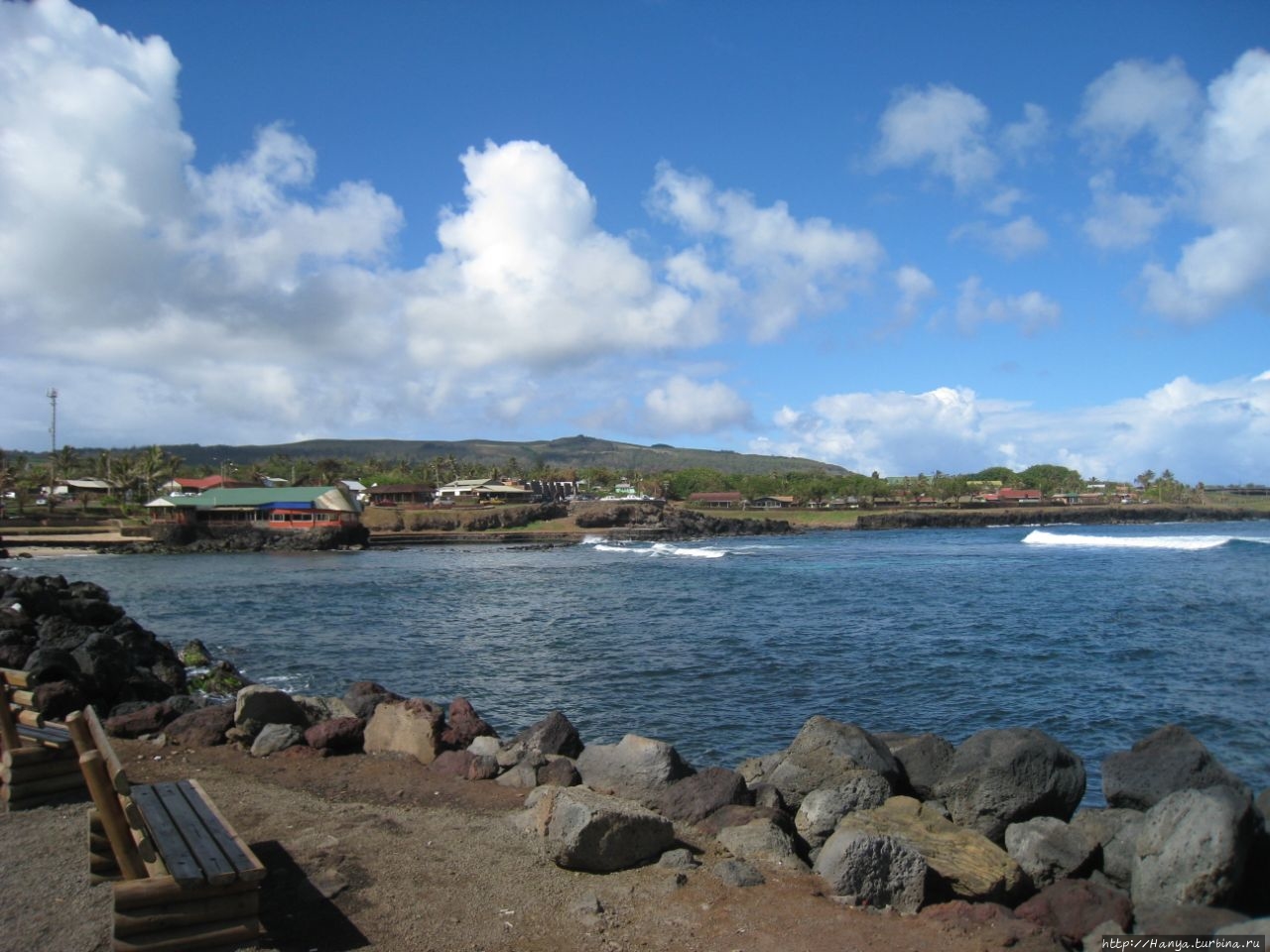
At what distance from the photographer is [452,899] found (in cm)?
709

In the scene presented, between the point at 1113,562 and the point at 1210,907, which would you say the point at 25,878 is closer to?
the point at 1210,907

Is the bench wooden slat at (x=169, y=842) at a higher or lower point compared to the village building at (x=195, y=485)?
lower

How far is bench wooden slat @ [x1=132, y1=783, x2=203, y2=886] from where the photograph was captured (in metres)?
5.79

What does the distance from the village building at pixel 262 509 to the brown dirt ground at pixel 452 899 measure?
77118 millimetres

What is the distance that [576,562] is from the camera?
66312 mm

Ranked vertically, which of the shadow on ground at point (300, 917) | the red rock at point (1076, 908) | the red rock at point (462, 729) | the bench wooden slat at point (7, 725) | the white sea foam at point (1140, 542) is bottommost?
the white sea foam at point (1140, 542)

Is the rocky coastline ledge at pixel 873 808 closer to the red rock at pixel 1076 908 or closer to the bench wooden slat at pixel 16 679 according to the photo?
the red rock at pixel 1076 908

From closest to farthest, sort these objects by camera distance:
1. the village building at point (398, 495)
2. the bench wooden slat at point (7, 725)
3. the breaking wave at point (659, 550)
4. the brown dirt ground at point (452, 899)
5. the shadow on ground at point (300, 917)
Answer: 1. the shadow on ground at point (300, 917)
2. the brown dirt ground at point (452, 899)
3. the bench wooden slat at point (7, 725)
4. the breaking wave at point (659, 550)
5. the village building at point (398, 495)

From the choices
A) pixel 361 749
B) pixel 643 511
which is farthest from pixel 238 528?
pixel 361 749

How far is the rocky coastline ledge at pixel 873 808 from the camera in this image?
24.3 ft

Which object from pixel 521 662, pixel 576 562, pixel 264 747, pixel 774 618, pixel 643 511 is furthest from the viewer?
pixel 643 511

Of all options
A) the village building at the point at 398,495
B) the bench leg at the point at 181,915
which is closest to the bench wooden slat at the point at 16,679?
the bench leg at the point at 181,915

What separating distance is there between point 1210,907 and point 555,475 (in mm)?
172981

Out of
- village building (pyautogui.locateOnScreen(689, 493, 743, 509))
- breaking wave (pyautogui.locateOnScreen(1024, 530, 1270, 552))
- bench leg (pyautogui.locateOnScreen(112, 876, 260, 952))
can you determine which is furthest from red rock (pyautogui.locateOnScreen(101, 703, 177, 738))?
village building (pyautogui.locateOnScreen(689, 493, 743, 509))
